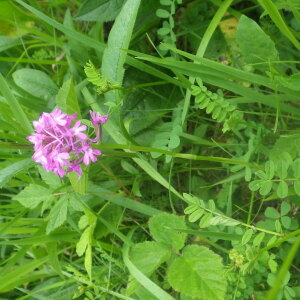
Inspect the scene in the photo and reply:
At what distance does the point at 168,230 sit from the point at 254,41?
64 cm

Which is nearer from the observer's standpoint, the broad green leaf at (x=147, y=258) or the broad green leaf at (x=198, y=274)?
the broad green leaf at (x=198, y=274)

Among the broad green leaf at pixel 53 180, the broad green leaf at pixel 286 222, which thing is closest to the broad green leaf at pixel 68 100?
the broad green leaf at pixel 53 180

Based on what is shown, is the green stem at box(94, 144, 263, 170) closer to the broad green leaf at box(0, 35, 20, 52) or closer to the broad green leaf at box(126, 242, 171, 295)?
the broad green leaf at box(126, 242, 171, 295)

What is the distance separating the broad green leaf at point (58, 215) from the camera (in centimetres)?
138

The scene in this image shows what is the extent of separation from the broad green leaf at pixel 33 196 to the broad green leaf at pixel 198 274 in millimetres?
492

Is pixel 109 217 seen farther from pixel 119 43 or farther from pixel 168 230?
pixel 119 43

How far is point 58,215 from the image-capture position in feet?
4.55

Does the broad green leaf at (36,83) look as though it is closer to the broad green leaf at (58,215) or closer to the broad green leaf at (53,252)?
the broad green leaf at (58,215)

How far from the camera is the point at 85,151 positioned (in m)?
1.03

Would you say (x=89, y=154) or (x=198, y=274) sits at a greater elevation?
(x=89, y=154)

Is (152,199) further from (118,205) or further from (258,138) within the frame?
(258,138)

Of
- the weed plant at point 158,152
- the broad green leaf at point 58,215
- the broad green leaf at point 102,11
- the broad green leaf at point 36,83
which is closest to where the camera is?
the weed plant at point 158,152

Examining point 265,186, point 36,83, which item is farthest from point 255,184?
point 36,83

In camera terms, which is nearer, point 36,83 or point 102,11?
point 102,11
